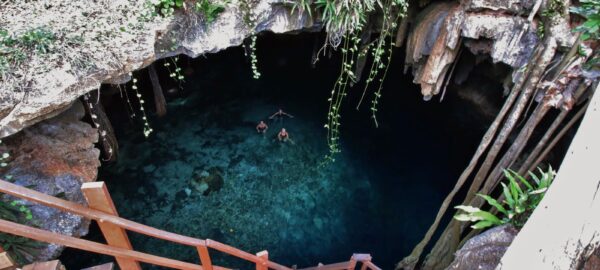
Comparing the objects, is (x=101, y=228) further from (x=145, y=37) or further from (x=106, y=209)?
(x=145, y=37)

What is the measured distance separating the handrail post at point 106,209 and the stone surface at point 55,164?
172cm

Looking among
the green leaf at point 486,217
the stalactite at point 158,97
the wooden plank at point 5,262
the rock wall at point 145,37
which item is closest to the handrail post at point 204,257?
the wooden plank at point 5,262

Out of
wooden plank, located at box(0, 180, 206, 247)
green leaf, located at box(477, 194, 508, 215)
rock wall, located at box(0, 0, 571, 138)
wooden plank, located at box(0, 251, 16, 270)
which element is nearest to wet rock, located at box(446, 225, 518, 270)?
green leaf, located at box(477, 194, 508, 215)

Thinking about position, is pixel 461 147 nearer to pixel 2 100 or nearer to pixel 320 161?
pixel 320 161

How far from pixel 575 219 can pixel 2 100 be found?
13.0ft

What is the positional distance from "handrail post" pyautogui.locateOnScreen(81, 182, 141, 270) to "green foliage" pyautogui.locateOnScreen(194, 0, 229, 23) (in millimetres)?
2591

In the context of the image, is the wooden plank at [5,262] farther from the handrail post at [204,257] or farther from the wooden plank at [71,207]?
the handrail post at [204,257]

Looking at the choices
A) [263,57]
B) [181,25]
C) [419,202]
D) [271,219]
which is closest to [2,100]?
[181,25]

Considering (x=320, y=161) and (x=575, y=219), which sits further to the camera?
(x=320, y=161)

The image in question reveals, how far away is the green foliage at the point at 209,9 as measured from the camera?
4035 millimetres

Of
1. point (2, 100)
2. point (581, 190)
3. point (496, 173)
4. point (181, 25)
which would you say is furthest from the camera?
point (496, 173)

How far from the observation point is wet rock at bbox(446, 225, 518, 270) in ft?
9.99

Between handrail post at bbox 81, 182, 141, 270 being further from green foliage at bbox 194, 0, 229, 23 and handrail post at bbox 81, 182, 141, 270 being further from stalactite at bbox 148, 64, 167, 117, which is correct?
stalactite at bbox 148, 64, 167, 117

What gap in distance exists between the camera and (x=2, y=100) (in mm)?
Result: 3041
